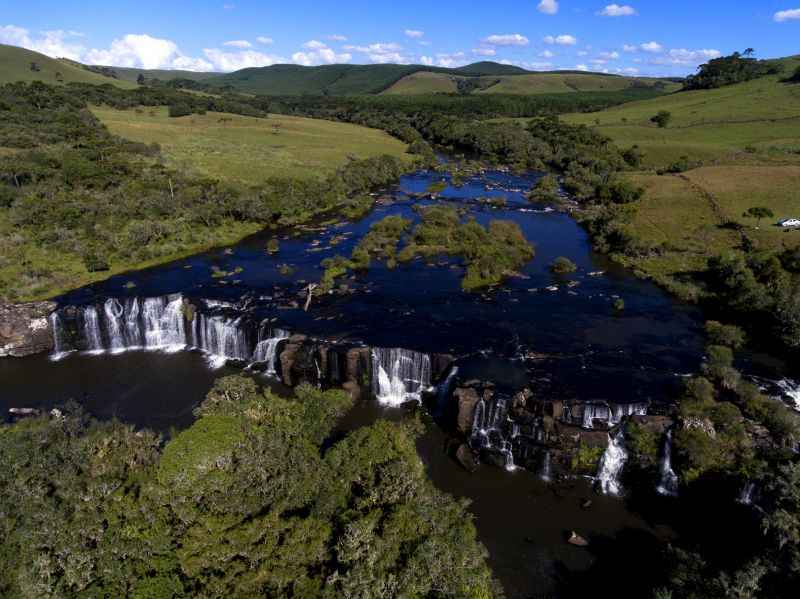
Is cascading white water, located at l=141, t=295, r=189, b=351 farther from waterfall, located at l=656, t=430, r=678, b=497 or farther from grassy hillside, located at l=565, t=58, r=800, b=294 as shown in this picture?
grassy hillside, located at l=565, t=58, r=800, b=294

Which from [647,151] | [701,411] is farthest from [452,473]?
[647,151]

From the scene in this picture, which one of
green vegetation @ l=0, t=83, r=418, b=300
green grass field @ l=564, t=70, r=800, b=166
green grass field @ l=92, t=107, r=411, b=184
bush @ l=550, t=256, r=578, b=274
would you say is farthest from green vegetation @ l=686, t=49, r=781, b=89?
bush @ l=550, t=256, r=578, b=274

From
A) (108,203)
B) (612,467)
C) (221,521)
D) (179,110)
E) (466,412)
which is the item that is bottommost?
(612,467)

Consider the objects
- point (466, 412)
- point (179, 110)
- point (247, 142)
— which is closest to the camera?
point (466, 412)

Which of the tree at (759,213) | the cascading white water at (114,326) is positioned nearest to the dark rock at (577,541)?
the cascading white water at (114,326)

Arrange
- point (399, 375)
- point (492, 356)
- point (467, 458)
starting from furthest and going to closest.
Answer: point (492, 356), point (399, 375), point (467, 458)

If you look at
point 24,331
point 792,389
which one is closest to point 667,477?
point 792,389

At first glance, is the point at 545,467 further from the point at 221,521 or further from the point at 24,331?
the point at 24,331
